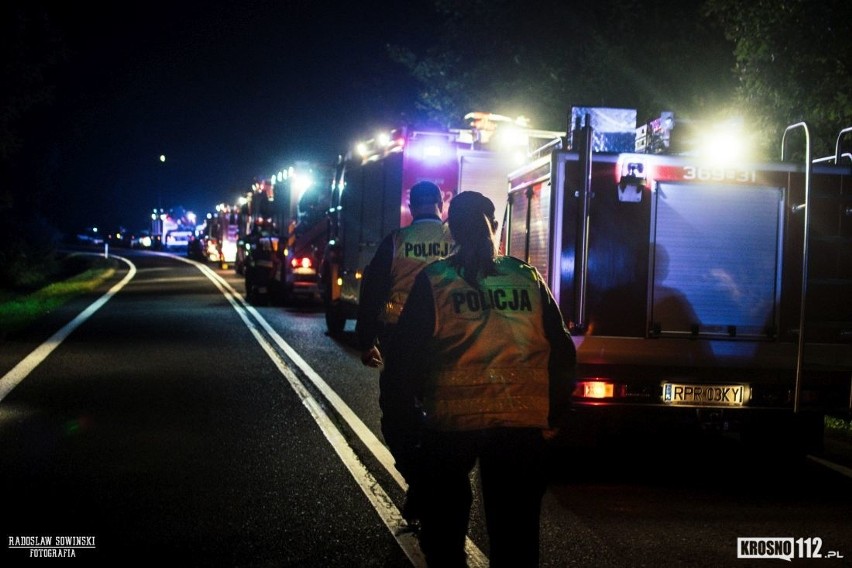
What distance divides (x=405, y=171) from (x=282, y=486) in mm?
7370

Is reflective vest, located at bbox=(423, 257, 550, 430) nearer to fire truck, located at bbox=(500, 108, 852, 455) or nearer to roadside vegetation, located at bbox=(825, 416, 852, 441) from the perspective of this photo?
fire truck, located at bbox=(500, 108, 852, 455)

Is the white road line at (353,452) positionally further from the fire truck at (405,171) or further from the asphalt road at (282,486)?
the fire truck at (405,171)

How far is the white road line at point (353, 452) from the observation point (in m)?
5.89

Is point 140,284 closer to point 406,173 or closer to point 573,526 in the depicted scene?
point 406,173

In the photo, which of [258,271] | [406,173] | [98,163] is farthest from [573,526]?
[98,163]

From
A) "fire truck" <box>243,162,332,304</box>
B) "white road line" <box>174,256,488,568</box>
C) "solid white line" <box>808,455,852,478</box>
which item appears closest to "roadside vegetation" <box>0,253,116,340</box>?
"fire truck" <box>243,162,332,304</box>

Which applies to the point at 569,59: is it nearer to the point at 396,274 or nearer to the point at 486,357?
the point at 396,274

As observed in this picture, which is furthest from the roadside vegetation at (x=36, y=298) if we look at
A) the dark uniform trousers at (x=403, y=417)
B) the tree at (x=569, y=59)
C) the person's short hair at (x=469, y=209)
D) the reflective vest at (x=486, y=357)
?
the reflective vest at (x=486, y=357)

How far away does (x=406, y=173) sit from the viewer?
1406cm

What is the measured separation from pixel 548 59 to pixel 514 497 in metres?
18.8

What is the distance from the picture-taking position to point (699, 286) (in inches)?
301

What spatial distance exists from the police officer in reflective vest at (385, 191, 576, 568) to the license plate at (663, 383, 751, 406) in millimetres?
3728

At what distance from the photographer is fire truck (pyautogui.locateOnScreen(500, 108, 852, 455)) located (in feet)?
24.6

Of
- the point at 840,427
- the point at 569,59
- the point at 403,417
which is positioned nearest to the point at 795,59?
the point at 840,427
